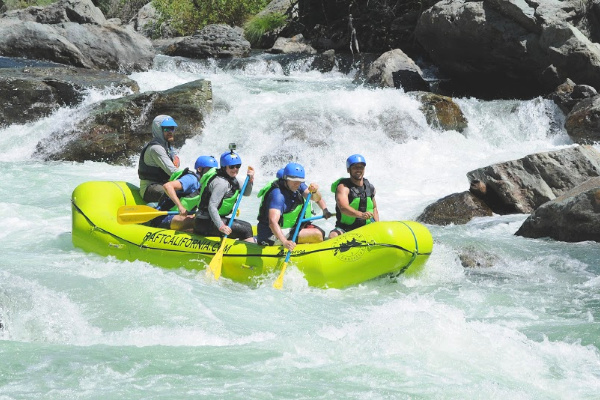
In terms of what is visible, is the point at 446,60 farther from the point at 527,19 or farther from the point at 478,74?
the point at 527,19

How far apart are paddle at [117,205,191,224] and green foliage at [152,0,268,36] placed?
1673 cm

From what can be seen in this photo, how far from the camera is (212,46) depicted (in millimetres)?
19156

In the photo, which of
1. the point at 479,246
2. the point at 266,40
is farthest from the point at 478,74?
the point at 479,246

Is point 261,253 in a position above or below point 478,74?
below

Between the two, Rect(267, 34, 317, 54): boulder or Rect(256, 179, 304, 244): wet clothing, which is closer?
Rect(256, 179, 304, 244): wet clothing

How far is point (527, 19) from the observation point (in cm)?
1505

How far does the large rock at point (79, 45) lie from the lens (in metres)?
16.8

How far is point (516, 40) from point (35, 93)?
889 cm

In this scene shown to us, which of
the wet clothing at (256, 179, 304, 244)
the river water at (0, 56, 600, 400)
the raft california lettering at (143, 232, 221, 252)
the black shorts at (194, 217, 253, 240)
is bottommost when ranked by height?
the river water at (0, 56, 600, 400)

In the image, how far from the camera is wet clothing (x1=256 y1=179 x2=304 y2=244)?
22.1 feet

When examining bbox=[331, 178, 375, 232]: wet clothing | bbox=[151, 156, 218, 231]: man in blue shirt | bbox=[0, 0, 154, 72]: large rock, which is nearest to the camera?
bbox=[331, 178, 375, 232]: wet clothing

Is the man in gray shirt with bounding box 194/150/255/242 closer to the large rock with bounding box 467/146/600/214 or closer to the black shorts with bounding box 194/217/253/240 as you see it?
the black shorts with bounding box 194/217/253/240

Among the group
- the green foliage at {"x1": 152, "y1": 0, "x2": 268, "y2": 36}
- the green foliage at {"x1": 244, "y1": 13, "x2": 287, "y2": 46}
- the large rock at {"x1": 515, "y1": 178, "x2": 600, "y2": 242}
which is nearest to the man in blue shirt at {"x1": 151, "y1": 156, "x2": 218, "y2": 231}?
the large rock at {"x1": 515, "y1": 178, "x2": 600, "y2": 242}

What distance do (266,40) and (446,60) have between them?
6.55 metres
